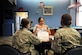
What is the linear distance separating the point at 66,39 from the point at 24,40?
72cm

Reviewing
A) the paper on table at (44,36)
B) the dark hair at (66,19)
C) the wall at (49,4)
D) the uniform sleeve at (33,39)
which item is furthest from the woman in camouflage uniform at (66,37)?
the wall at (49,4)

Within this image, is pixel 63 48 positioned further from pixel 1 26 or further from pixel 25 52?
pixel 1 26

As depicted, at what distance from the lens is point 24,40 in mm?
2725

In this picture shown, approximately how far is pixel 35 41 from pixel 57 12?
8708 mm

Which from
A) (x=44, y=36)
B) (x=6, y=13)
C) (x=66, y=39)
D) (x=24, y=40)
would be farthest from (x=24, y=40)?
(x=6, y=13)

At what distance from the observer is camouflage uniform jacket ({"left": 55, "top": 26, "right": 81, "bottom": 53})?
2.48 m

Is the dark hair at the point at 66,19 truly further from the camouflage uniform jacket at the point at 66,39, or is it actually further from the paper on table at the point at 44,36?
the paper on table at the point at 44,36

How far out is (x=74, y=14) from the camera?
10.9 meters

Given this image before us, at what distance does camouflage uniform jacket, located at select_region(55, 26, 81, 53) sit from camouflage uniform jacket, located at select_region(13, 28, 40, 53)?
475 millimetres

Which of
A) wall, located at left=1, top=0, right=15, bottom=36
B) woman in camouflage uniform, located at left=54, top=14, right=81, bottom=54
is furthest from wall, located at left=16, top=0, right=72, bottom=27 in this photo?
woman in camouflage uniform, located at left=54, top=14, right=81, bottom=54

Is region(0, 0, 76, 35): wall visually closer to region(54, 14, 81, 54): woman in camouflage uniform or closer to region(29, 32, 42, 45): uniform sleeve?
region(29, 32, 42, 45): uniform sleeve

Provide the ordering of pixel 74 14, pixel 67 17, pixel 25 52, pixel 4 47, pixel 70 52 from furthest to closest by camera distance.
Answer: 1. pixel 74 14
2. pixel 25 52
3. pixel 67 17
4. pixel 4 47
5. pixel 70 52

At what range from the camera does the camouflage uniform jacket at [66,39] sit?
248cm

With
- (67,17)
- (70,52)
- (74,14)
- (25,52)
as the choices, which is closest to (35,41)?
(25,52)
